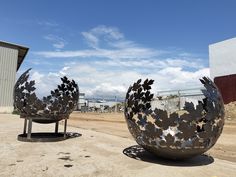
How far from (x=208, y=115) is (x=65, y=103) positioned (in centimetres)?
460

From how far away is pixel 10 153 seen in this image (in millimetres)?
6367

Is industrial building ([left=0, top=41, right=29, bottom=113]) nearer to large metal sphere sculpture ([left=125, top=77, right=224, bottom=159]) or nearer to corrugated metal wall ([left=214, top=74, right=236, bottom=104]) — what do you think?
corrugated metal wall ([left=214, top=74, right=236, bottom=104])

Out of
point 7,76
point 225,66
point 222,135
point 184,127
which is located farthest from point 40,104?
point 225,66

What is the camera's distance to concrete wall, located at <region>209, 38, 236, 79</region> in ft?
108

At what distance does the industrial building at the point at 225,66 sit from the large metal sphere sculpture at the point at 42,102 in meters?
27.0

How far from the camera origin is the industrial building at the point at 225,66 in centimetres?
3193

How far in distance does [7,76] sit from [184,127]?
102 ft

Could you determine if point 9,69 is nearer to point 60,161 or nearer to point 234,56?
point 234,56

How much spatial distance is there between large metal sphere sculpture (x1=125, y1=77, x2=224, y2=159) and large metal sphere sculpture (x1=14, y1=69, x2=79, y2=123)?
3250 mm

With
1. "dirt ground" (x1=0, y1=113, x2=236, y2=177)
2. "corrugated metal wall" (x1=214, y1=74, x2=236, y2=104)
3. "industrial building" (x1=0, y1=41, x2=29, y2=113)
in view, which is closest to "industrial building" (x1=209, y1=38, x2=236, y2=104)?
"corrugated metal wall" (x1=214, y1=74, x2=236, y2=104)

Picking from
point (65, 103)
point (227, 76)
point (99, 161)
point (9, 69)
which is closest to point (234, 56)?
point (227, 76)

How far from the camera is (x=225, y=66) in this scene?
111ft

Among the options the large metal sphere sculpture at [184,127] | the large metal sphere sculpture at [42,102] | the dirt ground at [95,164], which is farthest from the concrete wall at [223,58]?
the large metal sphere sculpture at [184,127]

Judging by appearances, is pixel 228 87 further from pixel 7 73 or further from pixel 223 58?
pixel 7 73
